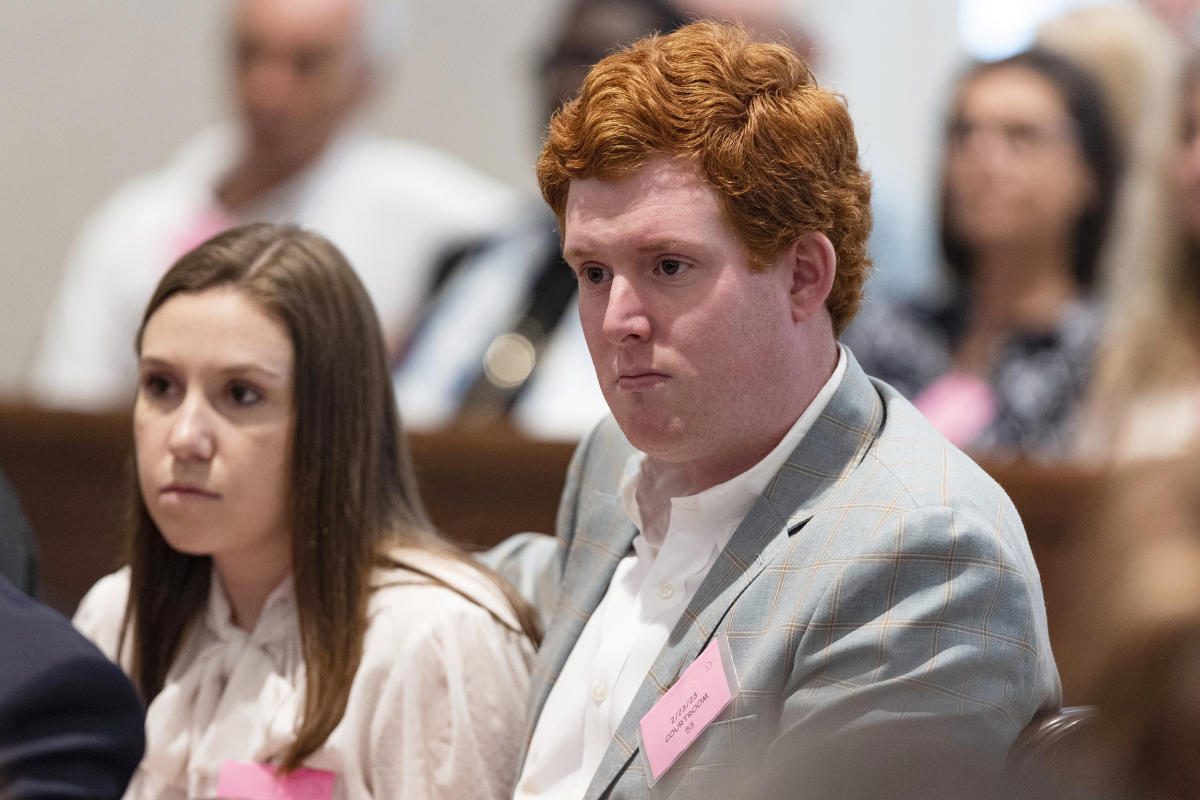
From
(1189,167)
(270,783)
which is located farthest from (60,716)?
(1189,167)

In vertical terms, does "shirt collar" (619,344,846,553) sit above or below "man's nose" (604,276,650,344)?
below

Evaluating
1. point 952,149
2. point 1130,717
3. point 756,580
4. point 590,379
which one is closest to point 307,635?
point 756,580

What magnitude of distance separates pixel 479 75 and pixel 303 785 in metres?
3.96

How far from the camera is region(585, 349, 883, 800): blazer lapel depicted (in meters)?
1.83

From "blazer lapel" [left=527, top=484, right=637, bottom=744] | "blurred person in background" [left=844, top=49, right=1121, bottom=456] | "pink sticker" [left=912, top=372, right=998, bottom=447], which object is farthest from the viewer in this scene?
"blurred person in background" [left=844, top=49, right=1121, bottom=456]

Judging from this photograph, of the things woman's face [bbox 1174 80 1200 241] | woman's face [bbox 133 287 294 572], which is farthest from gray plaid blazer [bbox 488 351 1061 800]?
woman's face [bbox 1174 80 1200 241]

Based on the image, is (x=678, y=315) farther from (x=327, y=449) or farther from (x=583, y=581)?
(x=327, y=449)

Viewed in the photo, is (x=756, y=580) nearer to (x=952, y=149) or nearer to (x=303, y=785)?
(x=303, y=785)

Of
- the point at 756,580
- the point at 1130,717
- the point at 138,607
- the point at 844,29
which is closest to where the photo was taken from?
the point at 1130,717

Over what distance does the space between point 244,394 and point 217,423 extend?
6 centimetres

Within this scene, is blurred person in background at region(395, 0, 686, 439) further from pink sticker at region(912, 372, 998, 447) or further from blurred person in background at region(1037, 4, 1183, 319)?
blurred person in background at region(1037, 4, 1183, 319)

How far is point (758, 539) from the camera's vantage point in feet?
6.08

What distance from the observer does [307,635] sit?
2.18m

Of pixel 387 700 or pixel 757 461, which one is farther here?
pixel 387 700
